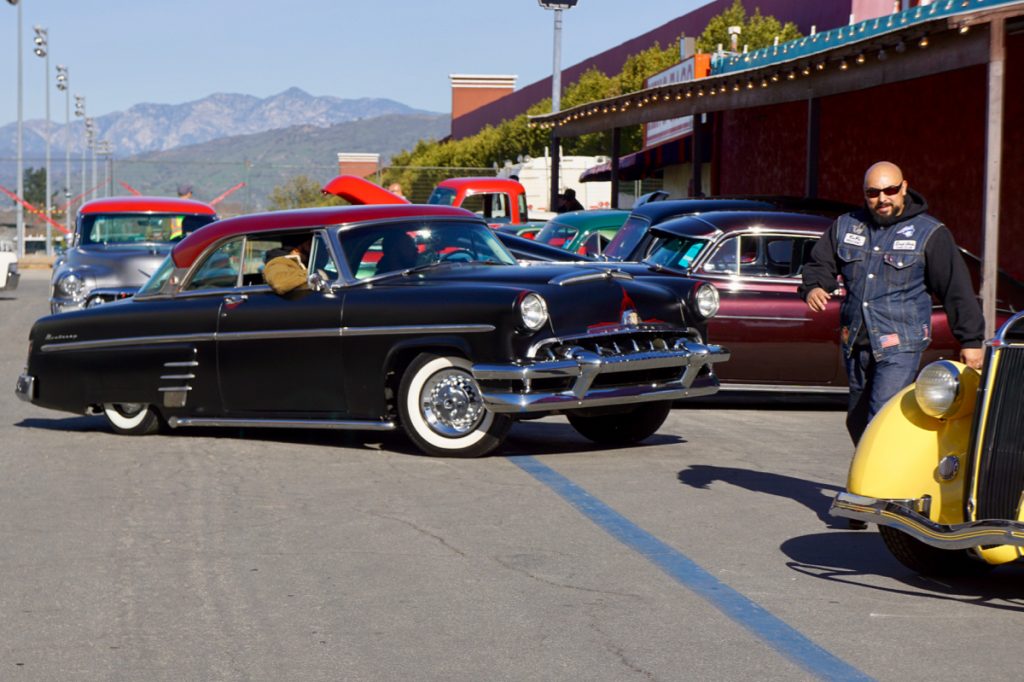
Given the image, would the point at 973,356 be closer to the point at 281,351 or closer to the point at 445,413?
the point at 445,413

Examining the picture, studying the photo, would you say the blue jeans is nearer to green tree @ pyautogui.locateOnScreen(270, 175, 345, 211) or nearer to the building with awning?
the building with awning

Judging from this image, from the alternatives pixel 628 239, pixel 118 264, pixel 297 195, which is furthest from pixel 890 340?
pixel 297 195

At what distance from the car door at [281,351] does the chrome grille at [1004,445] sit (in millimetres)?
4941

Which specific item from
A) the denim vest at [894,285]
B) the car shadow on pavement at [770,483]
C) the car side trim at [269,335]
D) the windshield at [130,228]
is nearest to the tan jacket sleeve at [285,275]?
the car side trim at [269,335]

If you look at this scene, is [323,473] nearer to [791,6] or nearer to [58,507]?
[58,507]

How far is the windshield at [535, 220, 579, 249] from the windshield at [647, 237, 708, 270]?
370cm

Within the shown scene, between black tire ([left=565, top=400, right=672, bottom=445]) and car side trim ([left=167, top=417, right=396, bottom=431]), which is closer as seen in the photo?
car side trim ([left=167, top=417, right=396, bottom=431])

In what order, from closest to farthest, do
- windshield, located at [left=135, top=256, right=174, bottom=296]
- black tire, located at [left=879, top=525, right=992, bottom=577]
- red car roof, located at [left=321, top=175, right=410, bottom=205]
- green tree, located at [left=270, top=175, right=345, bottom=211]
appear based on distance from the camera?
black tire, located at [left=879, top=525, right=992, bottom=577] < windshield, located at [left=135, top=256, right=174, bottom=296] < red car roof, located at [left=321, top=175, right=410, bottom=205] < green tree, located at [left=270, top=175, right=345, bottom=211]

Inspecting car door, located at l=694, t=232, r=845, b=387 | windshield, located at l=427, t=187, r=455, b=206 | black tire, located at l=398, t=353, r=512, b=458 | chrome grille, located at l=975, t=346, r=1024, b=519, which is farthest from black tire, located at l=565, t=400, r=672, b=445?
windshield, located at l=427, t=187, r=455, b=206

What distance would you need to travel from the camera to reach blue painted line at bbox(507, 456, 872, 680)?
5.19 metres

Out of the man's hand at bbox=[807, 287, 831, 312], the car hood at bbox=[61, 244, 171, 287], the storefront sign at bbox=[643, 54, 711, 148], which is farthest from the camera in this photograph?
the storefront sign at bbox=[643, 54, 711, 148]

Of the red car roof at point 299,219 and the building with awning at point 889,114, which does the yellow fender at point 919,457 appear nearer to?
the red car roof at point 299,219

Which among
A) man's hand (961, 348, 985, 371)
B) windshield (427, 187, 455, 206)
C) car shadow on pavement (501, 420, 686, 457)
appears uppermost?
windshield (427, 187, 455, 206)

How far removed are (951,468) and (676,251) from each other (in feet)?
23.8
